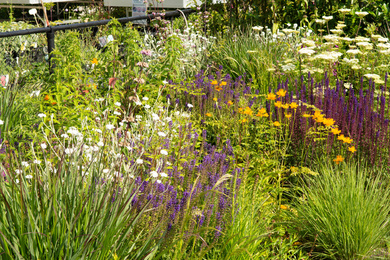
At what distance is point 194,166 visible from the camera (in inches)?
126

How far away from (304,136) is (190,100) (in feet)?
5.36

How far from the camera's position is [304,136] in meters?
4.01

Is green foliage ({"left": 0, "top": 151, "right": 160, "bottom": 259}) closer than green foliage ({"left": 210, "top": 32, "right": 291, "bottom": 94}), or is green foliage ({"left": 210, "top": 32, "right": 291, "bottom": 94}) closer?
green foliage ({"left": 0, "top": 151, "right": 160, "bottom": 259})

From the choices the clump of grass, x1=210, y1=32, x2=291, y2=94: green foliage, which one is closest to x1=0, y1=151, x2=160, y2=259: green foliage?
the clump of grass

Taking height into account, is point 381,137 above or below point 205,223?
above

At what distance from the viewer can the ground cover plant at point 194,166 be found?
2.26 m

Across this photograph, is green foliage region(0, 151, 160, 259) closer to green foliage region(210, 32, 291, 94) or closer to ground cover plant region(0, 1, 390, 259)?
ground cover plant region(0, 1, 390, 259)

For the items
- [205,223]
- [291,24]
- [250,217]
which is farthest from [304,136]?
[291,24]

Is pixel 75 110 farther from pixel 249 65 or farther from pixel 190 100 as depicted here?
pixel 249 65

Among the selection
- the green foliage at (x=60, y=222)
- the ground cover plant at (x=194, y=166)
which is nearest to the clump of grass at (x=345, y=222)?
the ground cover plant at (x=194, y=166)

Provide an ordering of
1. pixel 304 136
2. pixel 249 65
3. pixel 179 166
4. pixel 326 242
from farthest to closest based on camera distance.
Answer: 1. pixel 249 65
2. pixel 304 136
3. pixel 179 166
4. pixel 326 242

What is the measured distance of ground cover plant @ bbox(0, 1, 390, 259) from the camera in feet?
7.41

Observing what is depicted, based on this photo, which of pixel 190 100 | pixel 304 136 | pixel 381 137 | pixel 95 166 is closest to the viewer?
pixel 95 166

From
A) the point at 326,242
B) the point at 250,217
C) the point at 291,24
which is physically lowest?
the point at 326,242
